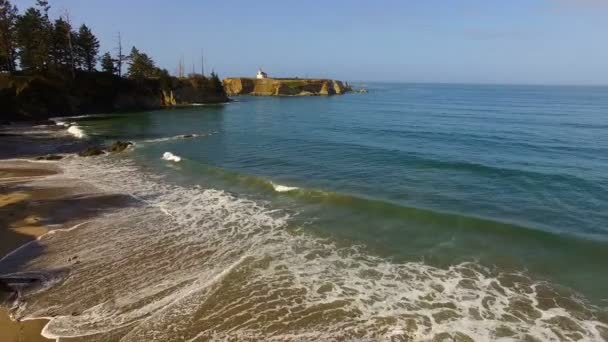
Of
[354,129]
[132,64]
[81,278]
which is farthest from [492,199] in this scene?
[132,64]

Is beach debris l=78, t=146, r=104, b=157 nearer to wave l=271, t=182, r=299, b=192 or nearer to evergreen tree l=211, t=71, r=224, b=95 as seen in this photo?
wave l=271, t=182, r=299, b=192

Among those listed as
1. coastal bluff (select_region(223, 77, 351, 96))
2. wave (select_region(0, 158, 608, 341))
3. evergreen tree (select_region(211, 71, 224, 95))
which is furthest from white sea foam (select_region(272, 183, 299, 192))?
coastal bluff (select_region(223, 77, 351, 96))

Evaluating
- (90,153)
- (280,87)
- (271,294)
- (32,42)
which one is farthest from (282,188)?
(280,87)

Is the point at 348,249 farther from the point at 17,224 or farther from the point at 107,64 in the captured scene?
the point at 107,64

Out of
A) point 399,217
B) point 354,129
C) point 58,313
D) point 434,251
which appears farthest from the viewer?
point 354,129

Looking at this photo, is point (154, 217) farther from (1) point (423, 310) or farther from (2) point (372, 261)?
(1) point (423, 310)
